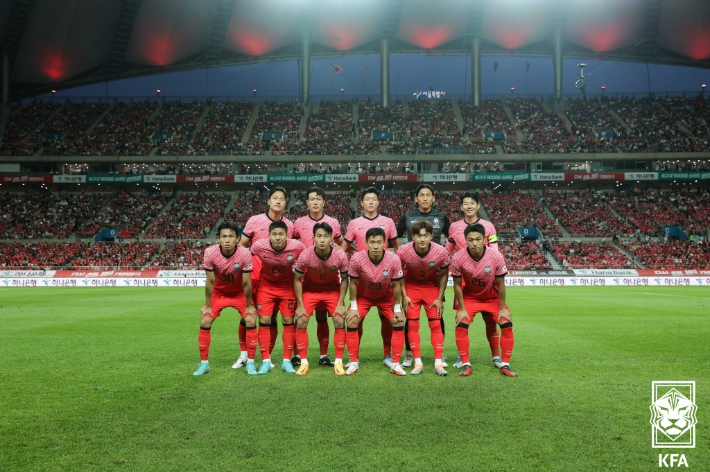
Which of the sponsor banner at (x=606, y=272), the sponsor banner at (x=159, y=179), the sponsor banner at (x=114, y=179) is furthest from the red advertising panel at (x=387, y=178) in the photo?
the sponsor banner at (x=114, y=179)

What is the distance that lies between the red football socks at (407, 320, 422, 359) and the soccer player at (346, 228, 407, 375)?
7.1 inches

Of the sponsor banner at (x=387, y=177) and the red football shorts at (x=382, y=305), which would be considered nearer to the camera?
the red football shorts at (x=382, y=305)

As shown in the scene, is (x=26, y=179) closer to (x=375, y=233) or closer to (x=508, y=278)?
(x=508, y=278)

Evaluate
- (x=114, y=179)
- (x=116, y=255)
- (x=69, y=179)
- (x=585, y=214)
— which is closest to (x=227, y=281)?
(x=116, y=255)

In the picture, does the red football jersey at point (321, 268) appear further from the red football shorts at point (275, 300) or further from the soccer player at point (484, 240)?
the soccer player at point (484, 240)

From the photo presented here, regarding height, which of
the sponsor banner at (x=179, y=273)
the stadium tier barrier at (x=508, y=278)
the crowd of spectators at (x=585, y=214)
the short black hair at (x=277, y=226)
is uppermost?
the crowd of spectators at (x=585, y=214)

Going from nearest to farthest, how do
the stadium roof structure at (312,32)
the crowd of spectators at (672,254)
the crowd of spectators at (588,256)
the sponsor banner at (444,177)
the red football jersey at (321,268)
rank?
the red football jersey at (321,268), the crowd of spectators at (588,256), the crowd of spectators at (672,254), the sponsor banner at (444,177), the stadium roof structure at (312,32)

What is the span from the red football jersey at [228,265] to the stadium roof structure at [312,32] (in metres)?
46.7

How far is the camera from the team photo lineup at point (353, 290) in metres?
7.39

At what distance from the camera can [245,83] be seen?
4884 inches

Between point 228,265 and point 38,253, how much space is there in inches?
1529

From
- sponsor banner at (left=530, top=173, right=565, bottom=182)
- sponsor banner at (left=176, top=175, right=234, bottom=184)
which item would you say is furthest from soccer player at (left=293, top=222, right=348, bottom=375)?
sponsor banner at (left=530, top=173, right=565, bottom=182)

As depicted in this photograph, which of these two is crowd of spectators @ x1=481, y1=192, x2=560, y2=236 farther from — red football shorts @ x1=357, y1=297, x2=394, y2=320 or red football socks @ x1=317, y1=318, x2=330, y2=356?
red football shorts @ x1=357, y1=297, x2=394, y2=320

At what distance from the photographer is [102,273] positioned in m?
33.3
